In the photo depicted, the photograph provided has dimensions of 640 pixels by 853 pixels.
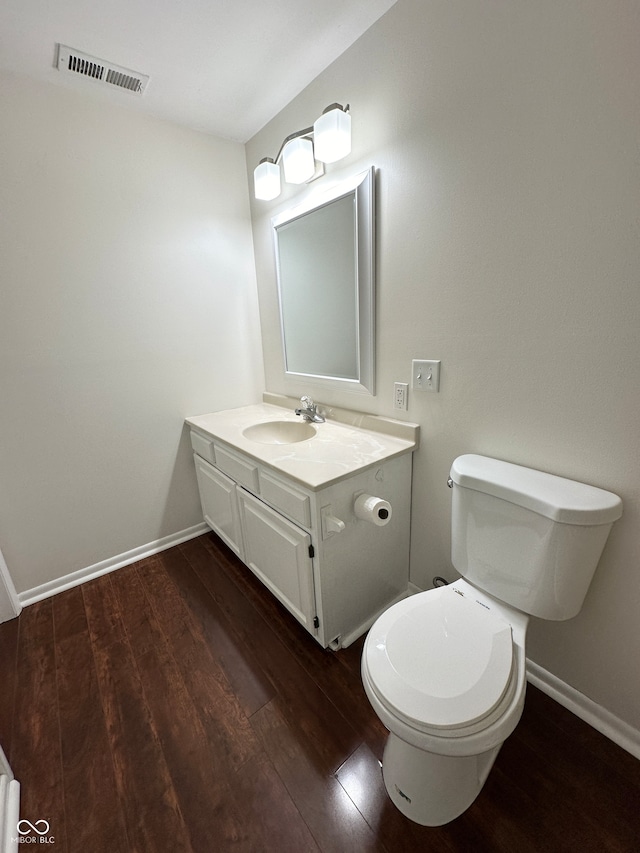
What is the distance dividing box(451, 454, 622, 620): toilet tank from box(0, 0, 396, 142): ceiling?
1.60 meters

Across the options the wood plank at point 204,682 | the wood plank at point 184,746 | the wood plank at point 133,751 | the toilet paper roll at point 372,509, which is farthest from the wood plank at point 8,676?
the toilet paper roll at point 372,509

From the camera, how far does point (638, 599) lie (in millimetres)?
957

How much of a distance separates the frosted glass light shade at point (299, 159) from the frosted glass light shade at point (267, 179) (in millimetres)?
166

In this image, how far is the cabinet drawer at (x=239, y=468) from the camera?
1417 mm

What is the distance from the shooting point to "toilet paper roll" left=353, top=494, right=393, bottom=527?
1163mm

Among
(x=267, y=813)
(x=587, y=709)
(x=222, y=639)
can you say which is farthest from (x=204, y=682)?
(x=587, y=709)

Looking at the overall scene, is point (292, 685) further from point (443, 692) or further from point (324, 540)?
point (443, 692)

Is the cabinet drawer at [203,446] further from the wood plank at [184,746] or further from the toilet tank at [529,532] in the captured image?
the toilet tank at [529,532]

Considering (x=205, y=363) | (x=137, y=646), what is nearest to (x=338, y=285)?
(x=205, y=363)

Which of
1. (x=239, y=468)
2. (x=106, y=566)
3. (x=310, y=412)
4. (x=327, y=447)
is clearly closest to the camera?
(x=327, y=447)

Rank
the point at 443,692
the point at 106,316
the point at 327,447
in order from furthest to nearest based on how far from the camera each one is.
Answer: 1. the point at 106,316
2. the point at 327,447
3. the point at 443,692

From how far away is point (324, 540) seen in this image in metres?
1.18

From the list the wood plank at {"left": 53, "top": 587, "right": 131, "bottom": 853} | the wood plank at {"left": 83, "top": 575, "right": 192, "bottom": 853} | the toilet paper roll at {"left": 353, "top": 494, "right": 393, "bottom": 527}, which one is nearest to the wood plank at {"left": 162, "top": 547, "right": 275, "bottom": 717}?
the wood plank at {"left": 83, "top": 575, "right": 192, "bottom": 853}

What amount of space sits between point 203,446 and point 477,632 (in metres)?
1.48
